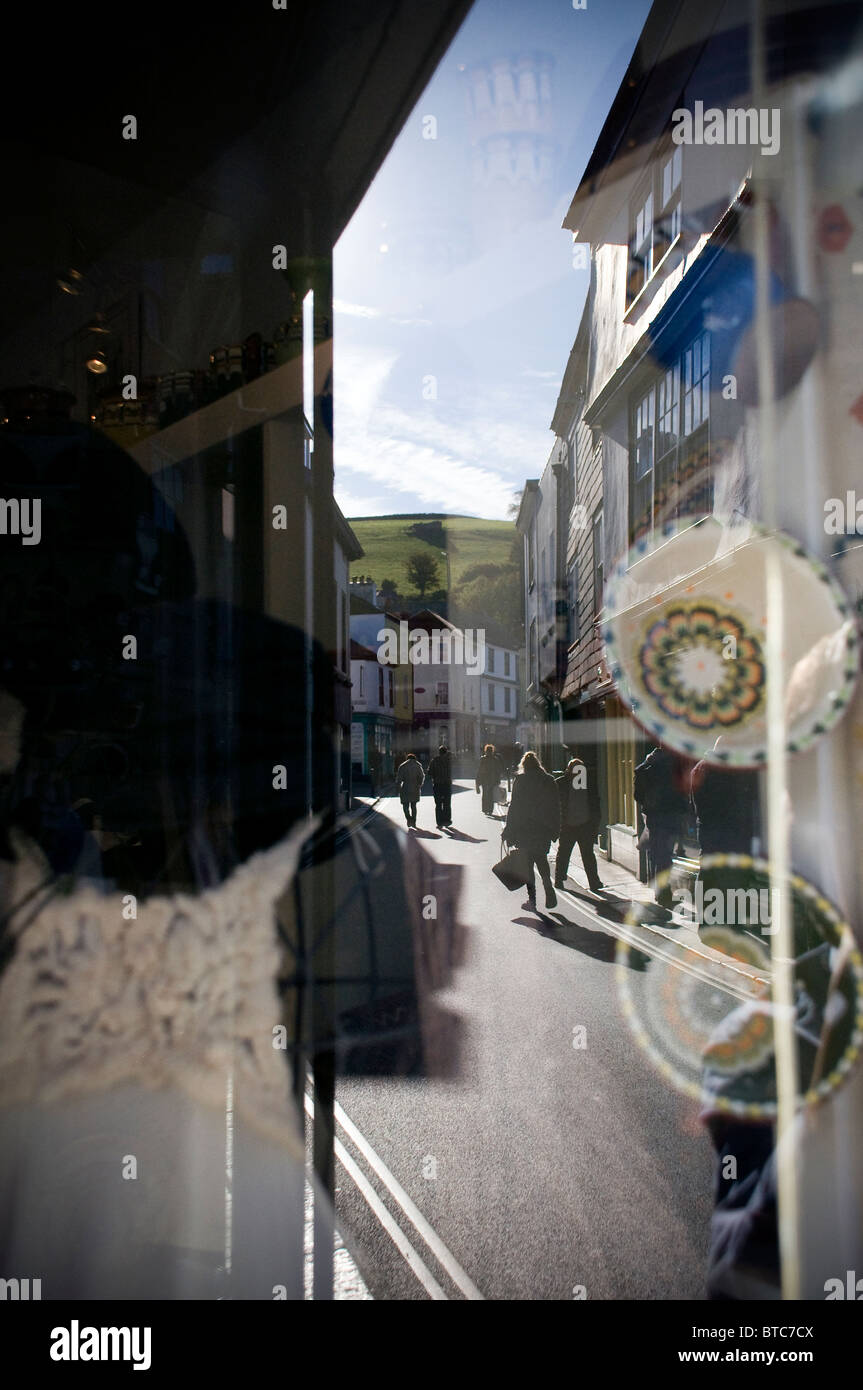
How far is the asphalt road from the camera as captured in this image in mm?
3086

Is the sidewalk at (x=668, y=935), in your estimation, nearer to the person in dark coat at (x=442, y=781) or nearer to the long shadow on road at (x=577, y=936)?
the long shadow on road at (x=577, y=936)

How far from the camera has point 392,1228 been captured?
3383 millimetres

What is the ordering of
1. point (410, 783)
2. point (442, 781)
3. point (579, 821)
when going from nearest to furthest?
point (579, 821), point (442, 781), point (410, 783)

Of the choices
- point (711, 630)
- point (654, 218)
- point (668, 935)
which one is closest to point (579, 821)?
point (711, 630)

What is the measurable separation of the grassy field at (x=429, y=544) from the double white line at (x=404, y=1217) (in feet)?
266

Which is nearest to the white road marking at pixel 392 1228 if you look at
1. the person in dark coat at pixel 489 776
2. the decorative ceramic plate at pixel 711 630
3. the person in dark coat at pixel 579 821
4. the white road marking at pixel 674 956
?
the decorative ceramic plate at pixel 711 630

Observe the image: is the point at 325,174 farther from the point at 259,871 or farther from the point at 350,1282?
the point at 350,1282

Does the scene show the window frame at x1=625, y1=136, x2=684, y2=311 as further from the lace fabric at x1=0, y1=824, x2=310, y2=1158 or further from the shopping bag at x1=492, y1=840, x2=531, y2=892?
the lace fabric at x1=0, y1=824, x2=310, y2=1158

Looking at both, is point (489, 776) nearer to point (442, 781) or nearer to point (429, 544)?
point (442, 781)

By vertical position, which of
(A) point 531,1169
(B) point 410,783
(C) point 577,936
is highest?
(B) point 410,783

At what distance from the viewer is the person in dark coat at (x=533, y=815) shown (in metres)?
10.3

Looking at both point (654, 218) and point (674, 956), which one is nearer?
point (674, 956)

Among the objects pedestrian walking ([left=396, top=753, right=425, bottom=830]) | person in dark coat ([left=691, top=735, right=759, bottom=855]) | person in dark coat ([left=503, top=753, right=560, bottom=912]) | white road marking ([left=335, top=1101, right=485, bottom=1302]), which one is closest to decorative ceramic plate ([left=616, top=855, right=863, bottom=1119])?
person in dark coat ([left=691, top=735, right=759, bottom=855])

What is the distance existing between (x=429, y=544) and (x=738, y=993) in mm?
95425
